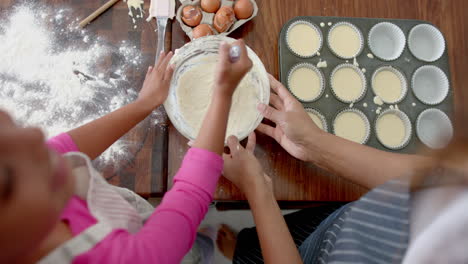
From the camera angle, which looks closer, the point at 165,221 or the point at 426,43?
the point at 165,221

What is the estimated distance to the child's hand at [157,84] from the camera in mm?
786

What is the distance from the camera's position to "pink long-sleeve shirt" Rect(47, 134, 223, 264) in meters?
0.51

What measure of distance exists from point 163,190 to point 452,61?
2.94 feet

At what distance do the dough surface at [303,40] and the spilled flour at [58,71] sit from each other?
0.43 m

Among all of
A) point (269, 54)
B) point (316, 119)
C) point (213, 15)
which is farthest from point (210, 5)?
point (316, 119)

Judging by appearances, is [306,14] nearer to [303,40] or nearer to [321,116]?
[303,40]

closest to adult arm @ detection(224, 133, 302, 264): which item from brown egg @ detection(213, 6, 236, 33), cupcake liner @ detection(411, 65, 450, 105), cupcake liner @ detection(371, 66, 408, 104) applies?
brown egg @ detection(213, 6, 236, 33)

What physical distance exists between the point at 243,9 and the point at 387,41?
45 centimetres

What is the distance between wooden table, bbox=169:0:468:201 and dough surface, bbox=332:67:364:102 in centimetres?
17

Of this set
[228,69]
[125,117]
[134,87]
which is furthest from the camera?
[134,87]

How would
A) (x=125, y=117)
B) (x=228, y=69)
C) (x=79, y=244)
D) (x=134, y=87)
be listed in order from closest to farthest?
(x=79, y=244), (x=228, y=69), (x=125, y=117), (x=134, y=87)

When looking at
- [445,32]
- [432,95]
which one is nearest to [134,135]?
[432,95]

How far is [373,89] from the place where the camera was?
90 centimetres

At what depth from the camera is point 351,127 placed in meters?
0.88
